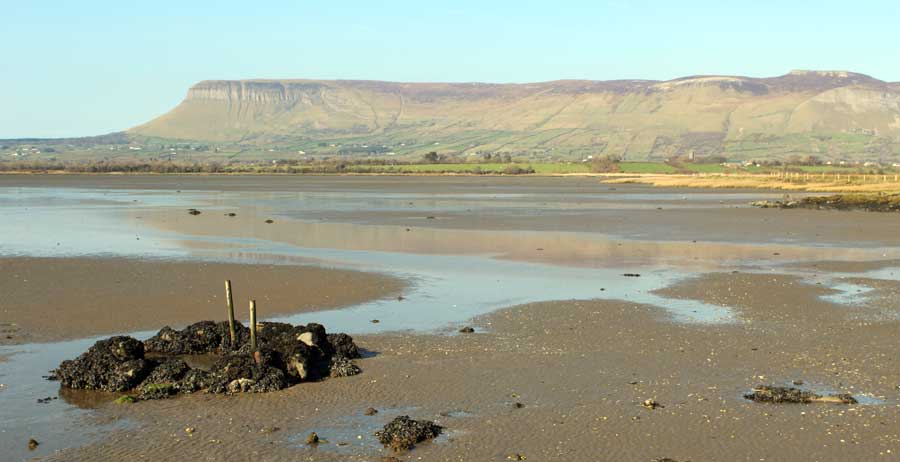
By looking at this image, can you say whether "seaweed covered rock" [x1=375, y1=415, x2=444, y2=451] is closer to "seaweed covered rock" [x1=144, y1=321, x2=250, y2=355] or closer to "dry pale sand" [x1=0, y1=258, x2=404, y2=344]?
"seaweed covered rock" [x1=144, y1=321, x2=250, y2=355]

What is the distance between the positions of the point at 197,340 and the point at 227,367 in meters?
2.69

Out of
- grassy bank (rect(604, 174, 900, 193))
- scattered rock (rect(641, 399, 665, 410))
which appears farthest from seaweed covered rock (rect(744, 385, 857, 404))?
grassy bank (rect(604, 174, 900, 193))

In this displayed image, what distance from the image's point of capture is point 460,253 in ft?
111

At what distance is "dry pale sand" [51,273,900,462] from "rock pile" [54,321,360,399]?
0.32m

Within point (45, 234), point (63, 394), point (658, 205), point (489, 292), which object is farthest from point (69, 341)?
point (658, 205)

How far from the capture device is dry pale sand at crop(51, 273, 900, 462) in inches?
460

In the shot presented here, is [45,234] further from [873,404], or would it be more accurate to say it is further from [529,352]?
[873,404]

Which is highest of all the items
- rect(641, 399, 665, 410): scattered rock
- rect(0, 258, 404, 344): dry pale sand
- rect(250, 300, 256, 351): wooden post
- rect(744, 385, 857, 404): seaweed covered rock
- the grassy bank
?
rect(250, 300, 256, 351): wooden post

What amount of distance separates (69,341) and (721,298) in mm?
15033

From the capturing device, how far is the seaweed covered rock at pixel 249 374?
14383mm

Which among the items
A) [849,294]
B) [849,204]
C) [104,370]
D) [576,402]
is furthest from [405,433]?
[849,204]

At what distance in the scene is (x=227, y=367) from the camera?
1474 cm

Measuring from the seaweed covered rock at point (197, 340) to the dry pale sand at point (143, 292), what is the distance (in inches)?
93.5

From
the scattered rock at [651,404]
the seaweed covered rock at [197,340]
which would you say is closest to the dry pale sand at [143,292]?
the seaweed covered rock at [197,340]
